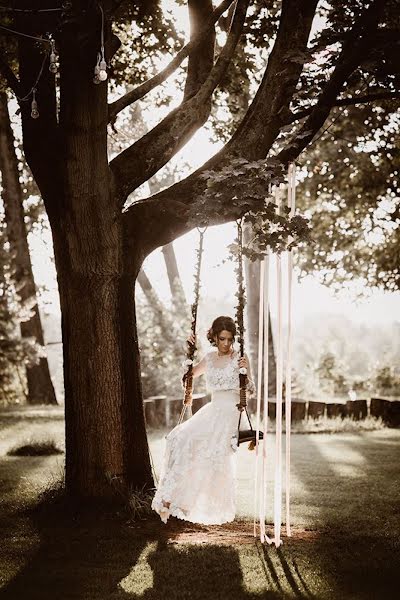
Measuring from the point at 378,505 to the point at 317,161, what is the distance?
11689 millimetres

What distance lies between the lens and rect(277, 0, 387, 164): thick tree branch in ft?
22.9

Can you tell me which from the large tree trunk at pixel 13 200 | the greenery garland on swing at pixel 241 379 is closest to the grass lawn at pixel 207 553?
the greenery garland on swing at pixel 241 379

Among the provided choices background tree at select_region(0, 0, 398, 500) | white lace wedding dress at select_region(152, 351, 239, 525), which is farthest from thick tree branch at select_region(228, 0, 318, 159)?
white lace wedding dress at select_region(152, 351, 239, 525)

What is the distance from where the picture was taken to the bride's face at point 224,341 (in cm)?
769

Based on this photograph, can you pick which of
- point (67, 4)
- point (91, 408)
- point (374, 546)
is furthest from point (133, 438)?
point (67, 4)

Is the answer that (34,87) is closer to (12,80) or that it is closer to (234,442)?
(12,80)

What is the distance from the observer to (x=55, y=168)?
750 centimetres

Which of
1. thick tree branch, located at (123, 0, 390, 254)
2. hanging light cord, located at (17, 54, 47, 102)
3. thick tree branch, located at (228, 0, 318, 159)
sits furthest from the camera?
thick tree branch, located at (228, 0, 318, 159)

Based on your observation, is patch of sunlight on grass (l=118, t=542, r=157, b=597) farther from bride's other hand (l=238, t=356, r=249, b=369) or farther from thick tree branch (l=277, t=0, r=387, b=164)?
thick tree branch (l=277, t=0, r=387, b=164)

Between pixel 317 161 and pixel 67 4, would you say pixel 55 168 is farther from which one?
pixel 317 161

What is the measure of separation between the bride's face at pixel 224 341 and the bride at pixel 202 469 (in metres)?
0.40

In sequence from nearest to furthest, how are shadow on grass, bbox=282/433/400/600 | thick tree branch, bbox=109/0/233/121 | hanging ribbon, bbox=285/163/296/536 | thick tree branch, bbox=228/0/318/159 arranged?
shadow on grass, bbox=282/433/400/600 → hanging ribbon, bbox=285/163/296/536 → thick tree branch, bbox=228/0/318/159 → thick tree branch, bbox=109/0/233/121

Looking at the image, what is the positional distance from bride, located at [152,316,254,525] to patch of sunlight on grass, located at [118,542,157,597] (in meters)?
0.89

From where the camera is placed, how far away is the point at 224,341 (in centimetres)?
770
